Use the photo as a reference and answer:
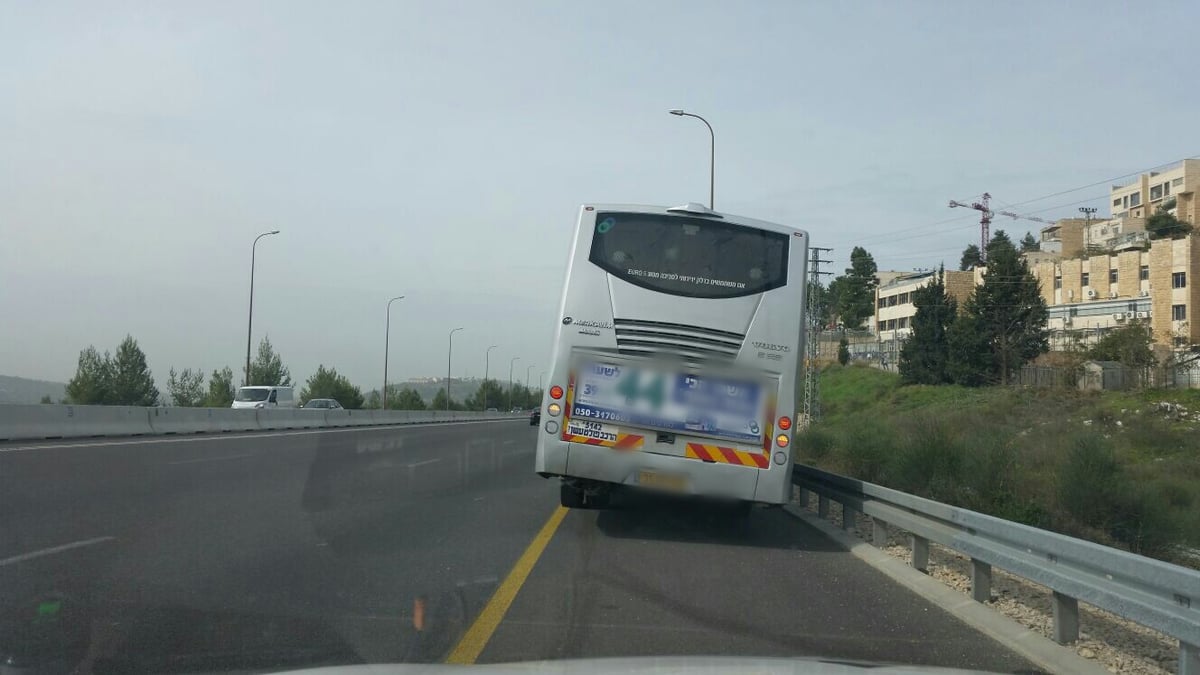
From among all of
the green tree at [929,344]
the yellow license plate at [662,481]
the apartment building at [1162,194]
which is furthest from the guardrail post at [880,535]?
the apartment building at [1162,194]

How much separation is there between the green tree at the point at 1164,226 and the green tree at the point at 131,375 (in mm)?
89874

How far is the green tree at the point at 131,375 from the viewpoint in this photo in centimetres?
7981

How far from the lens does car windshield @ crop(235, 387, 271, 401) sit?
4259 centimetres

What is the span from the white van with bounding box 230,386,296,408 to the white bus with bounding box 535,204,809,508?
1312 inches

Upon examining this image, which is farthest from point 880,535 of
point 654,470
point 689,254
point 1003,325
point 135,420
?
point 1003,325

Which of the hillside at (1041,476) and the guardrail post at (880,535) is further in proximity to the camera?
the hillside at (1041,476)

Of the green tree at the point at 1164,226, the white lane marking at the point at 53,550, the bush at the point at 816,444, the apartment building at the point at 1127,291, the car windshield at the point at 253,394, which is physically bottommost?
the white lane marking at the point at 53,550

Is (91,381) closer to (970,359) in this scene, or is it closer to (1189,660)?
(970,359)

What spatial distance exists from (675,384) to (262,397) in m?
35.5

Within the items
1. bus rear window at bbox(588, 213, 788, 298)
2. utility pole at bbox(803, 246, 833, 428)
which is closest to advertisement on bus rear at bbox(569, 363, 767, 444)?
bus rear window at bbox(588, 213, 788, 298)

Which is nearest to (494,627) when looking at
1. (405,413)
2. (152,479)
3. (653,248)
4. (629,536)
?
(629,536)

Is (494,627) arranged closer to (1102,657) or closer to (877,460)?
(1102,657)

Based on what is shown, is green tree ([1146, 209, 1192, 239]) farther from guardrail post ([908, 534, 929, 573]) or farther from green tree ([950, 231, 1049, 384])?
guardrail post ([908, 534, 929, 573])

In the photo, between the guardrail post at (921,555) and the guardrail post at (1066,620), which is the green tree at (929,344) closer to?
the guardrail post at (921,555)
